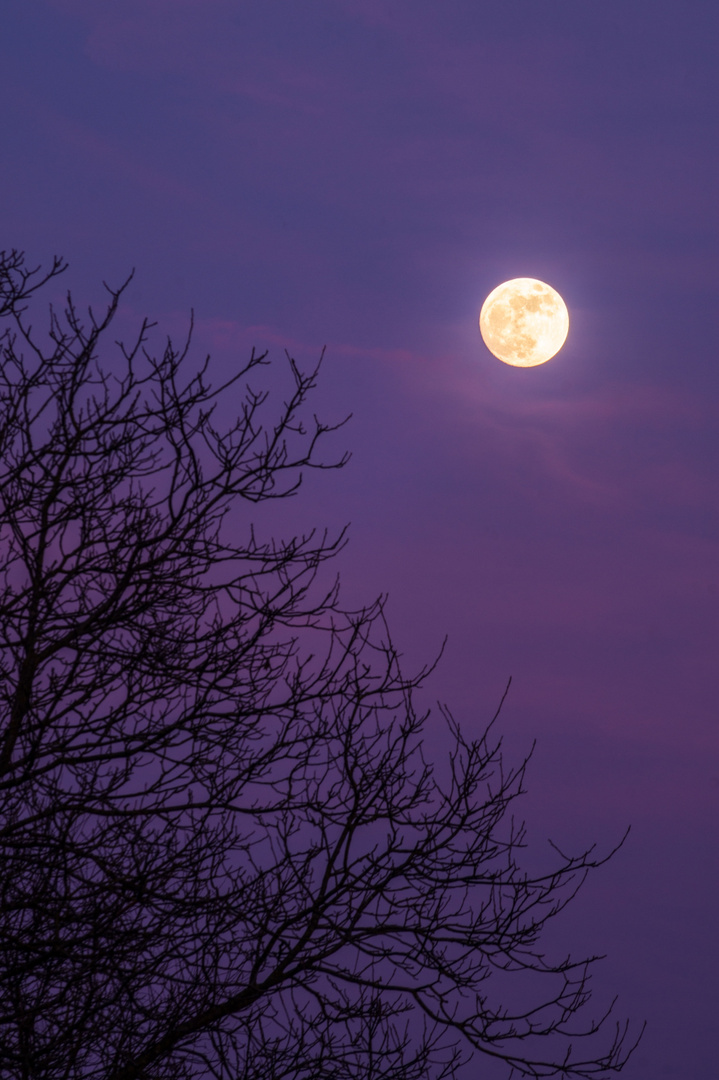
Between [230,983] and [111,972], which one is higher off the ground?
[230,983]

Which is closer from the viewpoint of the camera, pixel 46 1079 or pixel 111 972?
pixel 111 972

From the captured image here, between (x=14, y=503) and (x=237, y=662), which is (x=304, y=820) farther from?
(x=14, y=503)

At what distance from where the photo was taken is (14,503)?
19.8 feet

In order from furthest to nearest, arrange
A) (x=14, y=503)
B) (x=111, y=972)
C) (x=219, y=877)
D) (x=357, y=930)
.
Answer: (x=219, y=877)
(x=357, y=930)
(x=14, y=503)
(x=111, y=972)

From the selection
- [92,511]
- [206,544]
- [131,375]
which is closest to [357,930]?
[206,544]

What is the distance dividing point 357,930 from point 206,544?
2.31 metres

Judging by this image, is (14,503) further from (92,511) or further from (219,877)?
(219,877)

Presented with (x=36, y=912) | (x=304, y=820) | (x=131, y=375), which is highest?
(x=131, y=375)

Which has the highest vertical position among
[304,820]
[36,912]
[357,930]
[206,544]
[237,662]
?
[206,544]

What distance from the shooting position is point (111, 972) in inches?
211

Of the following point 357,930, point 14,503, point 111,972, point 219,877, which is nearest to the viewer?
point 111,972

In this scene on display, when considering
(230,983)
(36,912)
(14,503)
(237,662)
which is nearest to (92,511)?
(14,503)

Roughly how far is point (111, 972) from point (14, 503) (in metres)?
2.39

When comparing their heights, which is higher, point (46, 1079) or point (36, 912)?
point (36, 912)
